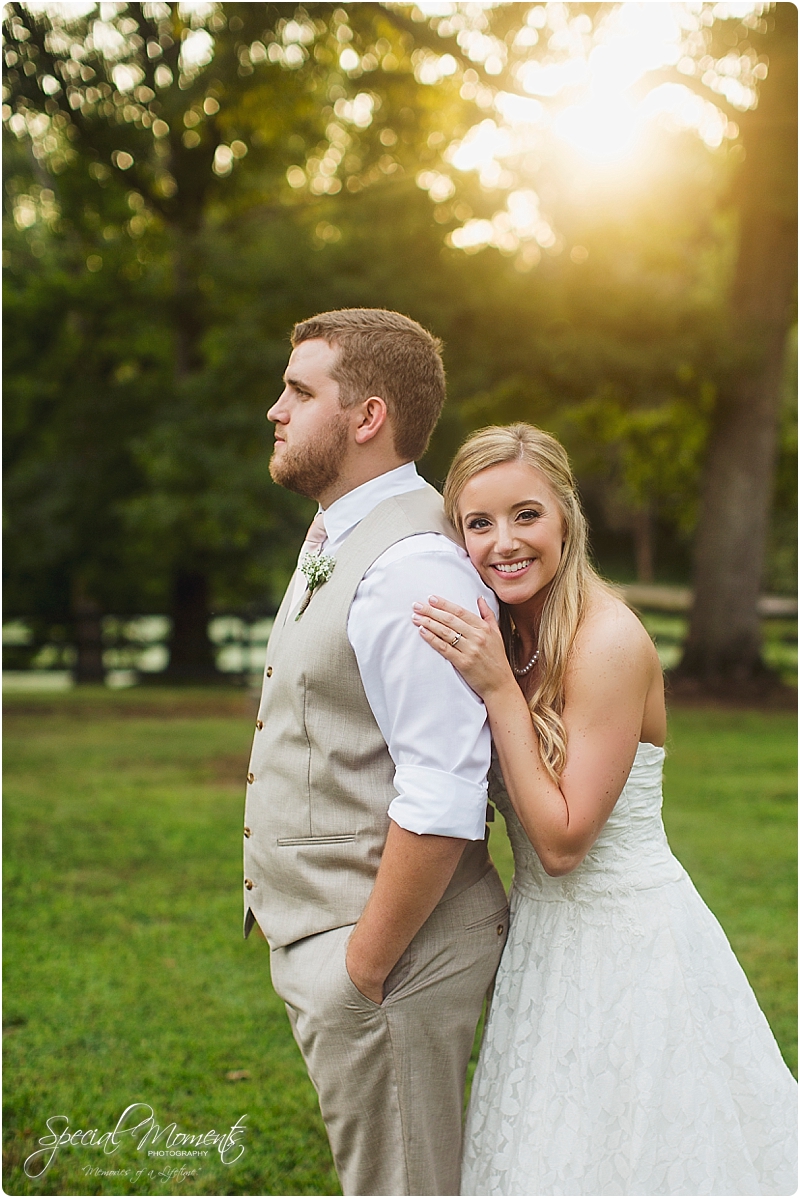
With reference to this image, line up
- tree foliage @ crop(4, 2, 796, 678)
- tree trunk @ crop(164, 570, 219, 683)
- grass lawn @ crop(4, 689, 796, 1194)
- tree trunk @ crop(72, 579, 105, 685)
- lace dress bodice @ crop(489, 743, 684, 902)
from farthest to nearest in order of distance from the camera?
1. tree trunk @ crop(164, 570, 219, 683)
2. tree trunk @ crop(72, 579, 105, 685)
3. tree foliage @ crop(4, 2, 796, 678)
4. grass lawn @ crop(4, 689, 796, 1194)
5. lace dress bodice @ crop(489, 743, 684, 902)

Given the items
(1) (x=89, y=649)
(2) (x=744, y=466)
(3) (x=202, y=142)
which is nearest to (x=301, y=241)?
(3) (x=202, y=142)

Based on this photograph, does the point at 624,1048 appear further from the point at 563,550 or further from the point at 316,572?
the point at 316,572

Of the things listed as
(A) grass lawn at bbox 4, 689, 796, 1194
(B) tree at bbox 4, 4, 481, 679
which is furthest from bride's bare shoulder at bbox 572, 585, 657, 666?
(B) tree at bbox 4, 4, 481, 679

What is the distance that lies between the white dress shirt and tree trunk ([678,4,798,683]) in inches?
461

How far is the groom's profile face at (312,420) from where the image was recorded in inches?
93.8

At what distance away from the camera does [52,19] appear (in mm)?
11344

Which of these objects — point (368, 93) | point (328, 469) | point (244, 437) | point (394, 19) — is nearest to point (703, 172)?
point (368, 93)

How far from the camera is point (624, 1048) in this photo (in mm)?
2305

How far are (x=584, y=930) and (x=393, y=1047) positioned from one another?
0.53 m

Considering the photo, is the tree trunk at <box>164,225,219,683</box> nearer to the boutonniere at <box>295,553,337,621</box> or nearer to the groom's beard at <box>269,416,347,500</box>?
the groom's beard at <box>269,416,347,500</box>

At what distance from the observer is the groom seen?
212 centimetres

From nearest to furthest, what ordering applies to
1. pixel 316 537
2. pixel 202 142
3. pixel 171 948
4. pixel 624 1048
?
pixel 624 1048
pixel 316 537
pixel 171 948
pixel 202 142

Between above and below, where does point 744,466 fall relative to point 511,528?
above

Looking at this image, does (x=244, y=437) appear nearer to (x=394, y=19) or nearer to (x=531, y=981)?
(x=394, y=19)
